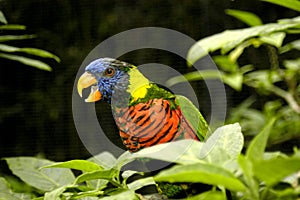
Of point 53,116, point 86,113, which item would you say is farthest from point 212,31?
point 53,116

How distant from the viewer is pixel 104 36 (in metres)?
1.47

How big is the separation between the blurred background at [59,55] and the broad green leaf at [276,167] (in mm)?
1166

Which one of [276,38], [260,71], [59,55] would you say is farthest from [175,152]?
[59,55]

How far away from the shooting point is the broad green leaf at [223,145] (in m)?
0.29

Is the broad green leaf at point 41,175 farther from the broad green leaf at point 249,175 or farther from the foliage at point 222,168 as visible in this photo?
the broad green leaf at point 249,175

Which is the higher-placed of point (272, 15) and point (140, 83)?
point (272, 15)

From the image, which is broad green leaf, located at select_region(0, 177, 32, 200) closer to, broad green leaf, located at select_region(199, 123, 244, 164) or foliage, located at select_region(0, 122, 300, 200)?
foliage, located at select_region(0, 122, 300, 200)

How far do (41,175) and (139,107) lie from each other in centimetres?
11

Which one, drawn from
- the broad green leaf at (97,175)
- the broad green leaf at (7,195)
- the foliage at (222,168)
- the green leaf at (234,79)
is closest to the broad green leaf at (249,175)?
the foliage at (222,168)

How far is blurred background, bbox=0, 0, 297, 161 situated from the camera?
142 cm

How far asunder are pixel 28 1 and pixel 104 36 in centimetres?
27

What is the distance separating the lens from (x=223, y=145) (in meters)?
0.30

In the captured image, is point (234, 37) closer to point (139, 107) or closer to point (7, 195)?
point (139, 107)

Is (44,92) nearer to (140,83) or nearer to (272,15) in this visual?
(272,15)
